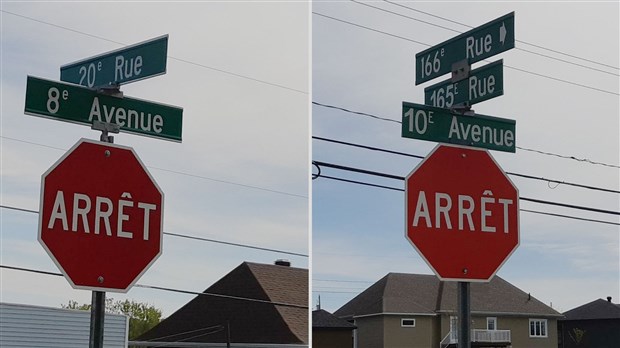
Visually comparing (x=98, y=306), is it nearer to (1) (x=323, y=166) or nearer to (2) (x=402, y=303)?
(1) (x=323, y=166)

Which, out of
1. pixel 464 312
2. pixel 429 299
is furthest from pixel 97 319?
pixel 429 299

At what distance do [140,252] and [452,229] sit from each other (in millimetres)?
1742

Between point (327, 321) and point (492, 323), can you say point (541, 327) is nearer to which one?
point (492, 323)

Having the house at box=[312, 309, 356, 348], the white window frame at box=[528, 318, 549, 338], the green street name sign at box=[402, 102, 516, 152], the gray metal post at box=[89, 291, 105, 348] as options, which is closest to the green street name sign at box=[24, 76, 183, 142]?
the gray metal post at box=[89, 291, 105, 348]

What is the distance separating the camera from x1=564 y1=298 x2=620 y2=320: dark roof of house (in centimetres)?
5044

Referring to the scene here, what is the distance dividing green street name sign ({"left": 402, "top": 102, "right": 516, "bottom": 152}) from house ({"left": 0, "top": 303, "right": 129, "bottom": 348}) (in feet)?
58.3

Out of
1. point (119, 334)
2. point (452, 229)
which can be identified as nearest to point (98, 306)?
point (452, 229)

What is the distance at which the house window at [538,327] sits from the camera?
1841 inches

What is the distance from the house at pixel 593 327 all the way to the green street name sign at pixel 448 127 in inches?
1897

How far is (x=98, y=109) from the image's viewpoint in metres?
5.18

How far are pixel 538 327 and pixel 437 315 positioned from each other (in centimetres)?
718

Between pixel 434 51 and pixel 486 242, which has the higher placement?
pixel 434 51

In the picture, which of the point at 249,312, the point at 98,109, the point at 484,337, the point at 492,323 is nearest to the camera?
the point at 98,109

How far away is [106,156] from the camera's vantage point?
4836 millimetres
